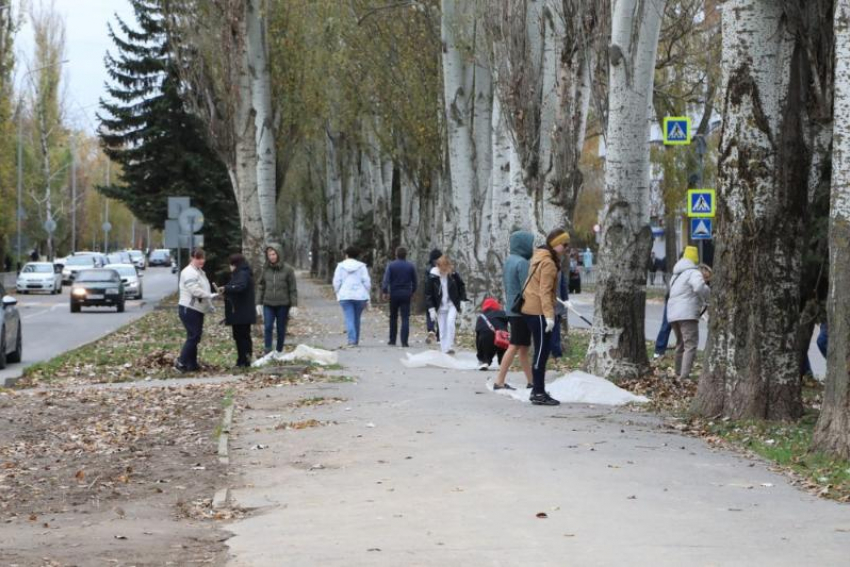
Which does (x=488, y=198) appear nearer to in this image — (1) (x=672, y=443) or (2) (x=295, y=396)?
(2) (x=295, y=396)

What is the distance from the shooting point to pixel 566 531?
8.80 metres

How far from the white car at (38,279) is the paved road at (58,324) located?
2724 mm

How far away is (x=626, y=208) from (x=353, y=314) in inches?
380

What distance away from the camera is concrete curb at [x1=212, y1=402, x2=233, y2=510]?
10.3 meters

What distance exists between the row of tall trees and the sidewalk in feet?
5.01

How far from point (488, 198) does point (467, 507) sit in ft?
81.7

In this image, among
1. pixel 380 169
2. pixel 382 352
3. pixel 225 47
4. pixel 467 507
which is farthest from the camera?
pixel 380 169

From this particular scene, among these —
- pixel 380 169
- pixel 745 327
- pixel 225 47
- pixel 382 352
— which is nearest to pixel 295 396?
pixel 745 327

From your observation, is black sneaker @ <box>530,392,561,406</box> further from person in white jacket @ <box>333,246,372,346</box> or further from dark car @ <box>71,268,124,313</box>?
dark car @ <box>71,268,124,313</box>

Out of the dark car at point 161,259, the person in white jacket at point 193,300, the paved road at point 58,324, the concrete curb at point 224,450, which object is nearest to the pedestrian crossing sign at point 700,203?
the paved road at point 58,324

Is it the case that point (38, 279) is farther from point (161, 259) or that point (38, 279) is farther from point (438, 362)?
point (161, 259)

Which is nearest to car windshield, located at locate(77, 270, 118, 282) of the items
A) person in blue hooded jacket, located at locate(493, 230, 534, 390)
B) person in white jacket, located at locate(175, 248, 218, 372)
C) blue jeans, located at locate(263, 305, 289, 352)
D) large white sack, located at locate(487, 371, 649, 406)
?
blue jeans, located at locate(263, 305, 289, 352)

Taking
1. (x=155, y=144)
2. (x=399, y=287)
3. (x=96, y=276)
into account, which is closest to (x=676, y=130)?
(x=399, y=287)

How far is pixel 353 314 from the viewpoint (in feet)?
89.8
